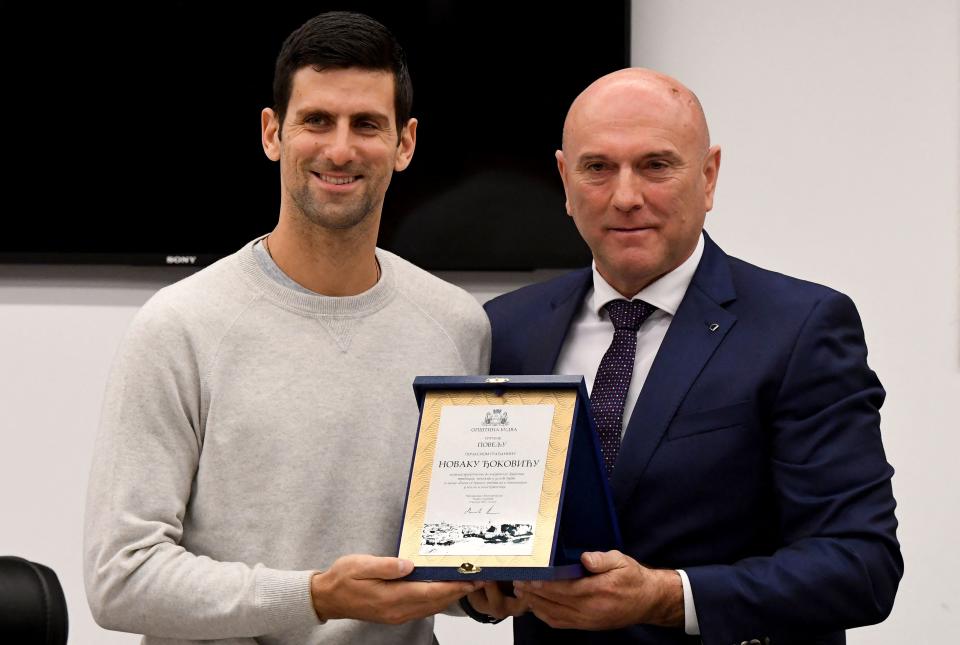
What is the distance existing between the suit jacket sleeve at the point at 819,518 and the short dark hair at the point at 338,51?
818 mm

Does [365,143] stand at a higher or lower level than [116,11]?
lower

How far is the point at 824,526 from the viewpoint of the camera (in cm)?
195

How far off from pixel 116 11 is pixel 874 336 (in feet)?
7.17

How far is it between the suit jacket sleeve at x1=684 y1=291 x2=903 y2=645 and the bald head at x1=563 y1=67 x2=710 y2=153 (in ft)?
1.29

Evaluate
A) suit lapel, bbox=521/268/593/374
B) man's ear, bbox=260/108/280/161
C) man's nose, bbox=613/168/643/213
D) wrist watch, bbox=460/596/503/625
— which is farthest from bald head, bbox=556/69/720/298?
wrist watch, bbox=460/596/503/625

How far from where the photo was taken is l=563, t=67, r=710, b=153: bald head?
83.1 inches

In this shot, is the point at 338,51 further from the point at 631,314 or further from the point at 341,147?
the point at 631,314

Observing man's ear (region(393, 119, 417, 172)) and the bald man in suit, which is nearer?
the bald man in suit

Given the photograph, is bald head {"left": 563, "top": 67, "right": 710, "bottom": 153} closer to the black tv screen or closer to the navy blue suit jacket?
the navy blue suit jacket

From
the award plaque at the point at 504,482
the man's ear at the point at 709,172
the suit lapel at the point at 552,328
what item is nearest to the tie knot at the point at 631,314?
the suit lapel at the point at 552,328

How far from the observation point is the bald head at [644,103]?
211 cm

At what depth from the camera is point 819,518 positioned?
1.95 m

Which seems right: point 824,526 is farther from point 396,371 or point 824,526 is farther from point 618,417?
point 396,371

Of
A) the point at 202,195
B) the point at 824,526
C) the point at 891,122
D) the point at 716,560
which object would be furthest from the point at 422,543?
the point at 891,122
